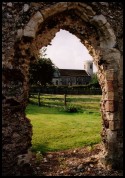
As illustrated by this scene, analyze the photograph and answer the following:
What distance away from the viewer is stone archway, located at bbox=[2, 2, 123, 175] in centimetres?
623

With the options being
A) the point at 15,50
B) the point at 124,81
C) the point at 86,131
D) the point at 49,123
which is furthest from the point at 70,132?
the point at 15,50

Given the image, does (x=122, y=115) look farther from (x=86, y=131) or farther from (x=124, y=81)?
(x=86, y=131)

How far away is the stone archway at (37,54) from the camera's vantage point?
6.23 metres

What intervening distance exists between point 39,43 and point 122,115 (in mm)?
2613

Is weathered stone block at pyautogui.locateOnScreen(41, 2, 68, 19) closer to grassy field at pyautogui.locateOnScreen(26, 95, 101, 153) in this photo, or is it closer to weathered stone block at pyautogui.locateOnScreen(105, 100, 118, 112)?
weathered stone block at pyautogui.locateOnScreen(105, 100, 118, 112)

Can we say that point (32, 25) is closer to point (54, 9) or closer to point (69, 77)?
point (54, 9)

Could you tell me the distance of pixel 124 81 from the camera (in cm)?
706

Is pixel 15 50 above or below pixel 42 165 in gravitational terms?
above

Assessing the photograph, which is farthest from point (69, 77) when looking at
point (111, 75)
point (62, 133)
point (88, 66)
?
point (111, 75)

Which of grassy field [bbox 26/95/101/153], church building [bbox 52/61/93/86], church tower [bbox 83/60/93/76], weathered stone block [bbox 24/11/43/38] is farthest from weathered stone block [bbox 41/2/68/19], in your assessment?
church tower [bbox 83/60/93/76]

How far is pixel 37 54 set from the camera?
24.1 ft

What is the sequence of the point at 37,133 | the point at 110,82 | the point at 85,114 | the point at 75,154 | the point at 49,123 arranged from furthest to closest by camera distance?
the point at 85,114 → the point at 49,123 → the point at 37,133 → the point at 75,154 → the point at 110,82

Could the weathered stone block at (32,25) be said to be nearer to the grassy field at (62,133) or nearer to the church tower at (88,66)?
the grassy field at (62,133)

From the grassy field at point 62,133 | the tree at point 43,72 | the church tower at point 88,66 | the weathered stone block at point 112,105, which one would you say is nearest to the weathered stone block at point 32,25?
the weathered stone block at point 112,105
